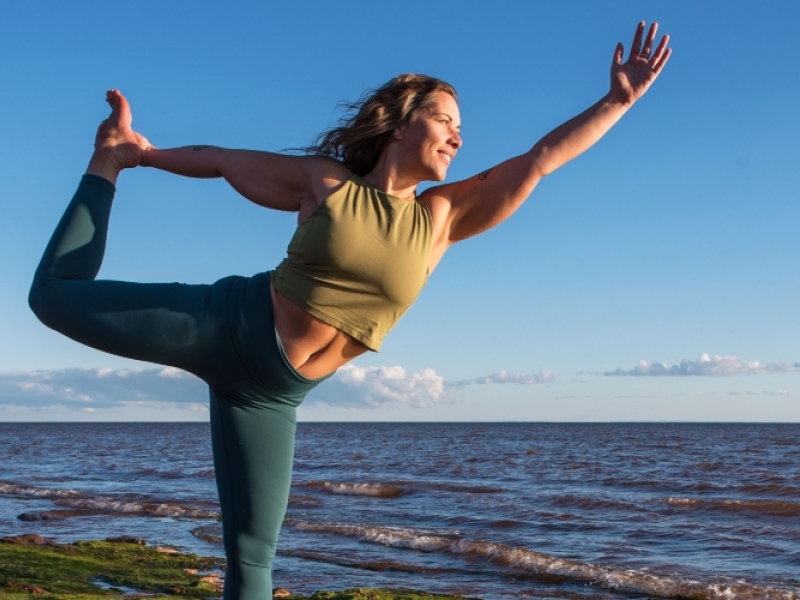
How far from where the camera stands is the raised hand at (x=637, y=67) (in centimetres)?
308

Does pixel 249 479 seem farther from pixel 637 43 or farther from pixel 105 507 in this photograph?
pixel 105 507

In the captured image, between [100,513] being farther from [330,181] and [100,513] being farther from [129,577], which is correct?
[330,181]

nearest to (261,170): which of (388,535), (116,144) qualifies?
(116,144)

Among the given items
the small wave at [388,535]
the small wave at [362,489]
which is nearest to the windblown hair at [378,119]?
the small wave at [388,535]

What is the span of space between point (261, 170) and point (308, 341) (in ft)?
2.11

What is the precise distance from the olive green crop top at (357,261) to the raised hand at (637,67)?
0.84 m

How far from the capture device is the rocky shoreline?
26.3ft

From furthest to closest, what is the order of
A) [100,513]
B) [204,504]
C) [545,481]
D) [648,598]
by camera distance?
[545,481] < [204,504] < [100,513] < [648,598]

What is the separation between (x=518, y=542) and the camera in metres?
13.8

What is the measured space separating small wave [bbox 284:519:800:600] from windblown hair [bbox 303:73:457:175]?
28.2 feet

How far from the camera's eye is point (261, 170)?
10.2 ft

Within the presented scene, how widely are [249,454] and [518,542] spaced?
1144cm

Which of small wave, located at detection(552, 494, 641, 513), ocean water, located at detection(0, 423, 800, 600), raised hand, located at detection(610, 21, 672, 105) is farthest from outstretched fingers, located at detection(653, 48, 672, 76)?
small wave, located at detection(552, 494, 641, 513)

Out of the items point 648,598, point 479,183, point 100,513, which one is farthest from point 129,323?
point 100,513
